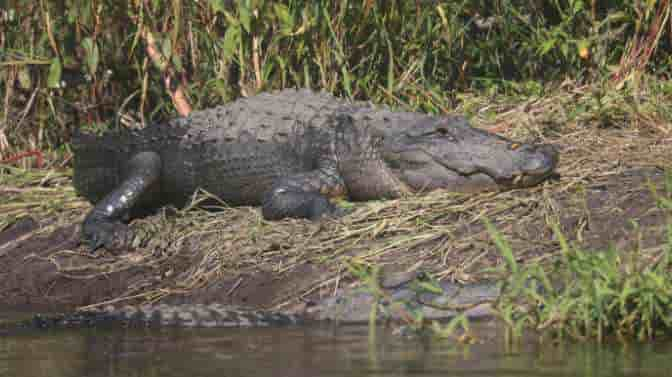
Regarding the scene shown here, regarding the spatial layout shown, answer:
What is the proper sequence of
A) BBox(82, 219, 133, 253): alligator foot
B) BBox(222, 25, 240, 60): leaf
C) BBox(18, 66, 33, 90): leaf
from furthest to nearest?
1. BBox(18, 66, 33, 90): leaf
2. BBox(222, 25, 240, 60): leaf
3. BBox(82, 219, 133, 253): alligator foot

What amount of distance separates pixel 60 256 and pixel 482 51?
3434mm

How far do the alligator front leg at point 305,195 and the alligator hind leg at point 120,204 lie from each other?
828 millimetres

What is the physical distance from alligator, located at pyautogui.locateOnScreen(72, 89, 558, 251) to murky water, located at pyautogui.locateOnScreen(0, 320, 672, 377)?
214 cm

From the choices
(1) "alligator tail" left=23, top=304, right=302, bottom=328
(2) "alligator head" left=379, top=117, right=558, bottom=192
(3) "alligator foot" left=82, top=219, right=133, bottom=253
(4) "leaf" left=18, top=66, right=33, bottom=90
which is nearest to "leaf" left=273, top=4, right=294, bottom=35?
(2) "alligator head" left=379, top=117, right=558, bottom=192

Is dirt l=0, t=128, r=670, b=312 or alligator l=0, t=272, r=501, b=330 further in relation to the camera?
dirt l=0, t=128, r=670, b=312

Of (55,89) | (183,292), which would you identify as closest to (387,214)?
(183,292)

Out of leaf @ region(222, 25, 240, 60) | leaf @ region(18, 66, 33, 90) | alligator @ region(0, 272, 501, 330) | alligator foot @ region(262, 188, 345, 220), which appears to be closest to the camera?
alligator @ region(0, 272, 501, 330)

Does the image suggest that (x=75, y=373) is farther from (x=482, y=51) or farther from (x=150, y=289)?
(x=482, y=51)

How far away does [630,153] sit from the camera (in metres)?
6.30

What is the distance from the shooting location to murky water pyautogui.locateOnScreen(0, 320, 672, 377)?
10.2ft

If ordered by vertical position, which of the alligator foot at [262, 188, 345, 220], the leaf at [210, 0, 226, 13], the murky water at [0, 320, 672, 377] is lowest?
the alligator foot at [262, 188, 345, 220]

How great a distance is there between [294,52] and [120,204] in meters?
1.59

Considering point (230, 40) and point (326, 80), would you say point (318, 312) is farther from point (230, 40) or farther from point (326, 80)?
point (326, 80)

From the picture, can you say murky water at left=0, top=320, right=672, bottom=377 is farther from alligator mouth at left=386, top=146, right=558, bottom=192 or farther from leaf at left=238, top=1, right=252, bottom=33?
leaf at left=238, top=1, right=252, bottom=33
